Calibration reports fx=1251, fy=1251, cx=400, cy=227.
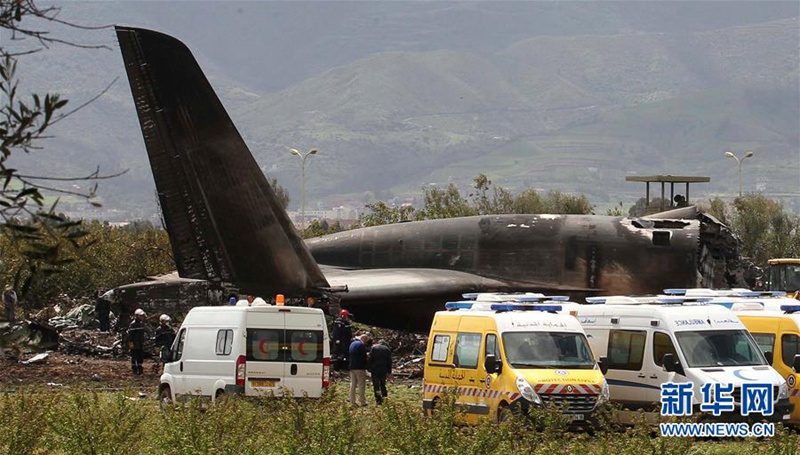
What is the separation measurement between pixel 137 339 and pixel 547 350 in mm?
14128

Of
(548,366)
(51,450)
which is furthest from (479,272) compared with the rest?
(51,450)

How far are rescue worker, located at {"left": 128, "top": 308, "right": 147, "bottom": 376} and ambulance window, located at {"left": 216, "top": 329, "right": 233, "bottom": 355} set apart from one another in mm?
8586

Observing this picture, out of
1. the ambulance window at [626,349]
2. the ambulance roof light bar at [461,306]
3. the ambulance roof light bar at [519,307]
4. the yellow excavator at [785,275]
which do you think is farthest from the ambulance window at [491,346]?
the yellow excavator at [785,275]

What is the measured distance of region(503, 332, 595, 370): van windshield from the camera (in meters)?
22.6

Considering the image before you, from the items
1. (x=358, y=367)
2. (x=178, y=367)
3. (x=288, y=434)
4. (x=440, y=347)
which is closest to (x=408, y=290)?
(x=358, y=367)

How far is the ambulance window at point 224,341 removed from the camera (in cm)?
2497

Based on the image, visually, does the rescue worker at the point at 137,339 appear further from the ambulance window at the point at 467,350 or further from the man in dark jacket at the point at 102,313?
the ambulance window at the point at 467,350

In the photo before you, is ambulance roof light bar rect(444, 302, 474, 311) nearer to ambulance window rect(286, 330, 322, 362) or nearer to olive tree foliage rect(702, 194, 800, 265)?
ambulance window rect(286, 330, 322, 362)

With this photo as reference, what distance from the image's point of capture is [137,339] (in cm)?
3319

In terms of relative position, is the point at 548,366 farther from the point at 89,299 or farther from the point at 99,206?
the point at 89,299

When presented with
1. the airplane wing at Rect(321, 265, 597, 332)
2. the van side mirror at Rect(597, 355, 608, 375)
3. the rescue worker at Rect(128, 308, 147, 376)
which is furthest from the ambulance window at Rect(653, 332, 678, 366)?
the rescue worker at Rect(128, 308, 147, 376)

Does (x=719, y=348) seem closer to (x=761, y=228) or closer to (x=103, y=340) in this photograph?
(x=103, y=340)

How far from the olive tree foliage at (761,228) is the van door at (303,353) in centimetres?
6404

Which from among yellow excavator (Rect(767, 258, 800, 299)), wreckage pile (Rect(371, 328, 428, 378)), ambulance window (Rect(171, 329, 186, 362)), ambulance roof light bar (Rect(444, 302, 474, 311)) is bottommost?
wreckage pile (Rect(371, 328, 428, 378))
